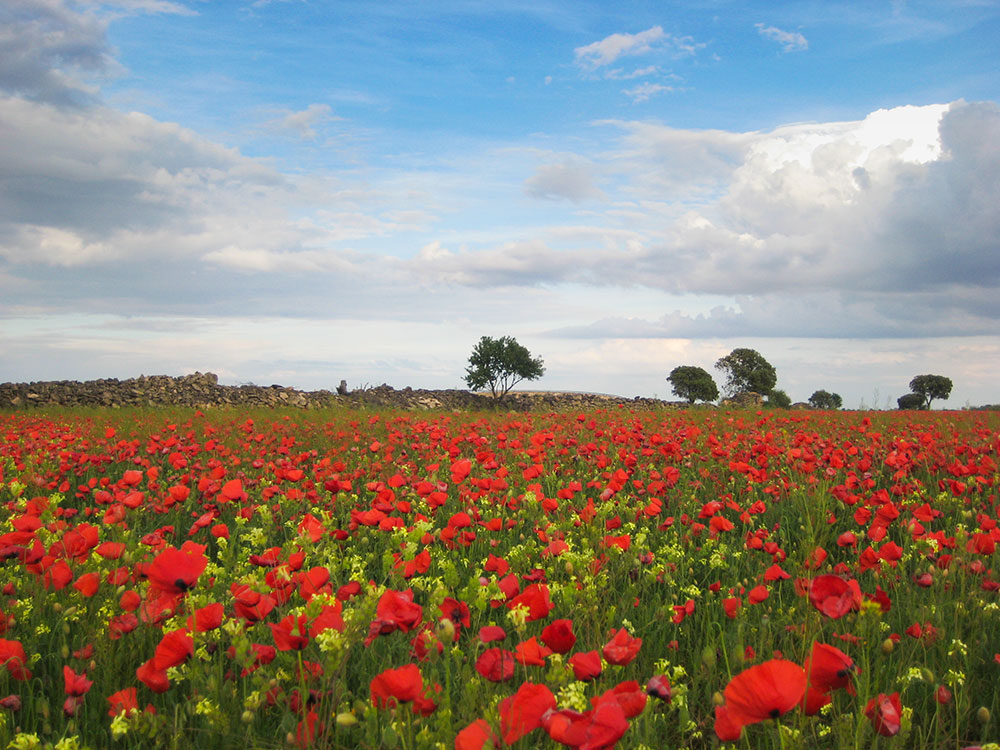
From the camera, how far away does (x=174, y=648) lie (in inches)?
81.6

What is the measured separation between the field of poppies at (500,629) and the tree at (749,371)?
48596mm

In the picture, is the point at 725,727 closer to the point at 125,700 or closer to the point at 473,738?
the point at 473,738

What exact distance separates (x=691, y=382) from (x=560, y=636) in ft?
166

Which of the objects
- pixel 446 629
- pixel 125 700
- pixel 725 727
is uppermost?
pixel 446 629

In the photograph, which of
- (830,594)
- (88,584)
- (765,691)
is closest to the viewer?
(765,691)

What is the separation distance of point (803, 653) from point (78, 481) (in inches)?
291

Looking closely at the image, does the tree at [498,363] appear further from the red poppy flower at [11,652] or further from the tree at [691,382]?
the red poppy flower at [11,652]

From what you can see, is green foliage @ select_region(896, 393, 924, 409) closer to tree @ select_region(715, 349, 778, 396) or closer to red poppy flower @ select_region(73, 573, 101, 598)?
tree @ select_region(715, 349, 778, 396)

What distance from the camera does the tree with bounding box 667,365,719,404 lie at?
49719 mm

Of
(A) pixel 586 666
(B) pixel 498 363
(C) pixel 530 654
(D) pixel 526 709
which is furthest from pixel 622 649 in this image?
(B) pixel 498 363

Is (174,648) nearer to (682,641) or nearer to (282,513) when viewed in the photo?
(682,641)

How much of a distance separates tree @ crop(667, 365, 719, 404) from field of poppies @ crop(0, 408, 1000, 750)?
44655 millimetres

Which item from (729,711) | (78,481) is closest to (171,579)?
(729,711)

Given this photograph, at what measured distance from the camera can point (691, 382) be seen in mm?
50719
